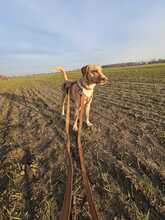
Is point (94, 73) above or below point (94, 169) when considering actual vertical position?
above

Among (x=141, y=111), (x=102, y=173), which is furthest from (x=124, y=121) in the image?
(x=102, y=173)

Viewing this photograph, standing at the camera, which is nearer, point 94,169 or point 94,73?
point 94,169

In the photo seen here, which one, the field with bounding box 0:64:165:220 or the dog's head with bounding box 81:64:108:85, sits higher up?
the dog's head with bounding box 81:64:108:85

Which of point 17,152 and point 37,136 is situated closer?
point 17,152

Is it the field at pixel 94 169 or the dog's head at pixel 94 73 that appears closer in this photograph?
the field at pixel 94 169

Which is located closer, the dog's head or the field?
the field

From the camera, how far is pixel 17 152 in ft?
15.3

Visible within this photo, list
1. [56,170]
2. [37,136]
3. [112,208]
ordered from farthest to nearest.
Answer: [37,136] < [56,170] < [112,208]

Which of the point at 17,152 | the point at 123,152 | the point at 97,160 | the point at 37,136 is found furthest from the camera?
the point at 37,136

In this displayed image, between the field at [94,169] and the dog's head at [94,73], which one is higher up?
the dog's head at [94,73]

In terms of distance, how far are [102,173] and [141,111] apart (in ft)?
15.1

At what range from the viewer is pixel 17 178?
3.61 m

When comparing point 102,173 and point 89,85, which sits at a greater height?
point 89,85

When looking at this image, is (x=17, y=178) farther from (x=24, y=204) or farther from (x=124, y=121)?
(x=124, y=121)
